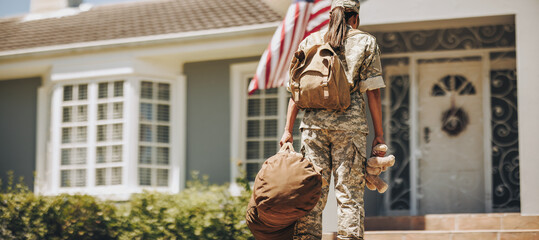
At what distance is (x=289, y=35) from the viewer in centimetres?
866

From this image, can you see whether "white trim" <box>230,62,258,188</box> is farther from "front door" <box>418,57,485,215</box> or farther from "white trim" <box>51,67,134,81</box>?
"front door" <box>418,57,485,215</box>

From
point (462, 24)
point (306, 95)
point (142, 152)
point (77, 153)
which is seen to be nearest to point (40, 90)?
point (77, 153)

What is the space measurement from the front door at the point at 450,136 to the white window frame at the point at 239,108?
6.90 ft

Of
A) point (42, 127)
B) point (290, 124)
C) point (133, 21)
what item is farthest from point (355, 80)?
point (42, 127)

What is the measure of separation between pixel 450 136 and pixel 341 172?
5307 mm

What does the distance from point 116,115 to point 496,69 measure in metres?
5.54

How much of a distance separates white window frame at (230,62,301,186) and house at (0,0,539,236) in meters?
0.02

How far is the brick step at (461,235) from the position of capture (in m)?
7.08

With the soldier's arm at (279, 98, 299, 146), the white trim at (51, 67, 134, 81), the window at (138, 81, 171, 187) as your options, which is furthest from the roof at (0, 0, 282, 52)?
the soldier's arm at (279, 98, 299, 146)

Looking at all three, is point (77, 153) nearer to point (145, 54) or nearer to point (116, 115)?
point (116, 115)

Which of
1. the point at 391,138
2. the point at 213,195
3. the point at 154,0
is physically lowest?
the point at 213,195

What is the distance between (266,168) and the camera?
4871mm

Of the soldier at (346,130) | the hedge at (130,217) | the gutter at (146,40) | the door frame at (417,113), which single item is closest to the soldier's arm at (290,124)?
the soldier at (346,130)

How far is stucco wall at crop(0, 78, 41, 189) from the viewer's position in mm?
12273
